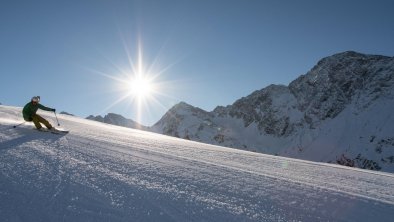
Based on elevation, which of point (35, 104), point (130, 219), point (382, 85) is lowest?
point (130, 219)

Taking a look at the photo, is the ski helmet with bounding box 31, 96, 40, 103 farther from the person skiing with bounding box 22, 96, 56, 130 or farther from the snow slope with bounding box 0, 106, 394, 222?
the snow slope with bounding box 0, 106, 394, 222

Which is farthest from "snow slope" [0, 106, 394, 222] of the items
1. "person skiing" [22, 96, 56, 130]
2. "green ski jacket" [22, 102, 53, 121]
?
"green ski jacket" [22, 102, 53, 121]

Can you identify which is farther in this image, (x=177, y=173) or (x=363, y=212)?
(x=177, y=173)

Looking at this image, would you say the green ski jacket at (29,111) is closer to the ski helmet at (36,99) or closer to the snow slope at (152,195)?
the ski helmet at (36,99)

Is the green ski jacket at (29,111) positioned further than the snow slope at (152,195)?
Yes

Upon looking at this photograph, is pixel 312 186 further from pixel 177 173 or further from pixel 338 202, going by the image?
pixel 177 173

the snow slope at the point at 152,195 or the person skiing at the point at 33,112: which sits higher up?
the person skiing at the point at 33,112

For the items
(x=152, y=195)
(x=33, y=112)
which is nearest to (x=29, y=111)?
(x=33, y=112)

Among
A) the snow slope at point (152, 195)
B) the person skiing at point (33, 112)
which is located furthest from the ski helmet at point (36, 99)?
the snow slope at point (152, 195)

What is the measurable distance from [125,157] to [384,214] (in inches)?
161

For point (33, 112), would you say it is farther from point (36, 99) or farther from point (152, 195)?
point (152, 195)

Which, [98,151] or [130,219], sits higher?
[98,151]

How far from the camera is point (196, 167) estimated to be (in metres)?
6.12

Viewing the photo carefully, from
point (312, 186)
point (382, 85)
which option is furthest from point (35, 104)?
point (382, 85)
